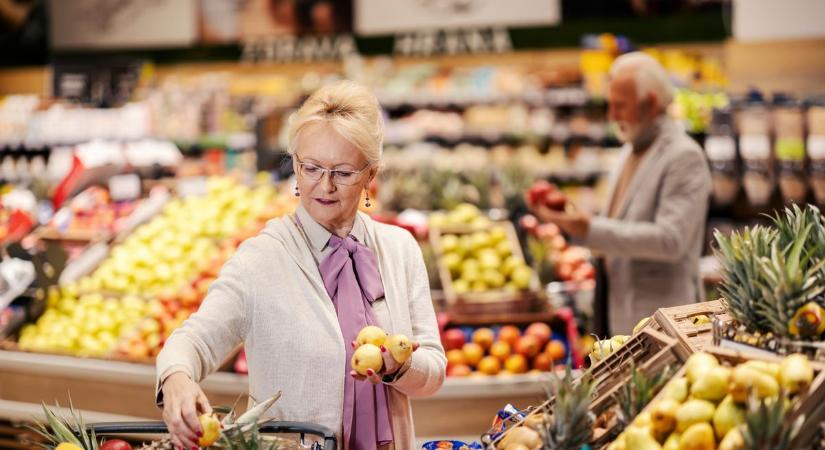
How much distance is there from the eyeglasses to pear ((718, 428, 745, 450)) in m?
0.97

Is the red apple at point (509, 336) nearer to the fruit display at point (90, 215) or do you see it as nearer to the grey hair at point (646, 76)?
the grey hair at point (646, 76)

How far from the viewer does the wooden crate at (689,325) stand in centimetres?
171

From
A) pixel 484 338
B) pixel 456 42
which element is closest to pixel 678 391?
pixel 484 338

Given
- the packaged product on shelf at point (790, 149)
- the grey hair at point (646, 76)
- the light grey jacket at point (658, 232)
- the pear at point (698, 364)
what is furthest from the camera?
the packaged product on shelf at point (790, 149)

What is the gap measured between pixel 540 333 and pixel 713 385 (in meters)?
2.11

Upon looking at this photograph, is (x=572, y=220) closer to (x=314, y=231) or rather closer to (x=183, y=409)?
(x=314, y=231)

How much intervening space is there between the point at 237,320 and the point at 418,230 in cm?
250

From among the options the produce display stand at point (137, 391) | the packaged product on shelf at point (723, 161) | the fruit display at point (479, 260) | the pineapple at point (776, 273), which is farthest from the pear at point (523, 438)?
the packaged product on shelf at point (723, 161)

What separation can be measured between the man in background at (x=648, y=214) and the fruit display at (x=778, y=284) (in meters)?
1.42

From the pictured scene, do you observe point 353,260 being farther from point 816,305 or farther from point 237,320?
point 816,305

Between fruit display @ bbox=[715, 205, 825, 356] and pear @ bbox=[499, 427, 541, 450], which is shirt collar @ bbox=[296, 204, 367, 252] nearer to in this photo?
pear @ bbox=[499, 427, 541, 450]

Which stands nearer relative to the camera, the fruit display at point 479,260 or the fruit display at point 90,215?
the fruit display at point 479,260

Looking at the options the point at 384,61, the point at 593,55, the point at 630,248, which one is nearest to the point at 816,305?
the point at 630,248

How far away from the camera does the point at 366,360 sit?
68.7 inches
